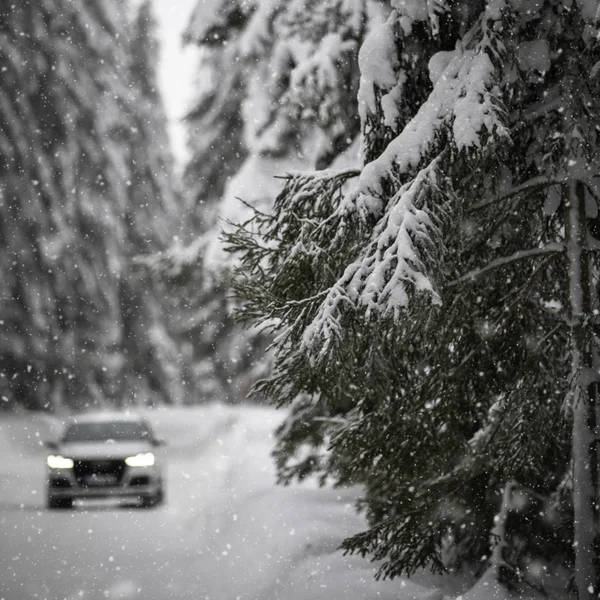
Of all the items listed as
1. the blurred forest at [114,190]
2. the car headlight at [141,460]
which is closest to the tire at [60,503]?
the car headlight at [141,460]

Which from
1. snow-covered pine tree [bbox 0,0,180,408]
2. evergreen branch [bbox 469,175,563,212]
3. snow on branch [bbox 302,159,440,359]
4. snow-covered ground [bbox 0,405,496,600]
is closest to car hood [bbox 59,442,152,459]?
snow-covered ground [bbox 0,405,496,600]

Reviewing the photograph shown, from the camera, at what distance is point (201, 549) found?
9.30 meters

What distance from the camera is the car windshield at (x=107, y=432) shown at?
42.8ft

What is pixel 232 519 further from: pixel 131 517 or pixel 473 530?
pixel 473 530

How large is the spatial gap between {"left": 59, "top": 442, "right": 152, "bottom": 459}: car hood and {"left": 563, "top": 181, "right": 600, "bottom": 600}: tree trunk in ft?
28.7

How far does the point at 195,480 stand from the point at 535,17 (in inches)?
563

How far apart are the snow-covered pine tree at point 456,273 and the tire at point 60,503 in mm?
7077

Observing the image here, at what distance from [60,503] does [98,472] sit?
0.71 meters

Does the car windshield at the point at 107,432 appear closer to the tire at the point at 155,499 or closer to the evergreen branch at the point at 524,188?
the tire at the point at 155,499

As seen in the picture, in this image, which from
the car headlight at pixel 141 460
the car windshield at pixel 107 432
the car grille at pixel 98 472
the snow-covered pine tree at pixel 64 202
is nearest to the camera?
the car grille at pixel 98 472

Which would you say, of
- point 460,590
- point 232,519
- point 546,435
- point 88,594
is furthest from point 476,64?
point 232,519

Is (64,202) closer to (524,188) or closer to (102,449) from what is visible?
(102,449)

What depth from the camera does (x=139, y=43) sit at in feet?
112

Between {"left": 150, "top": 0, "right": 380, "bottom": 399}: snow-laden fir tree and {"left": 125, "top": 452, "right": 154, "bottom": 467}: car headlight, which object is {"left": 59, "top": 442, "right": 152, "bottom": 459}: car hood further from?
{"left": 150, "top": 0, "right": 380, "bottom": 399}: snow-laden fir tree
